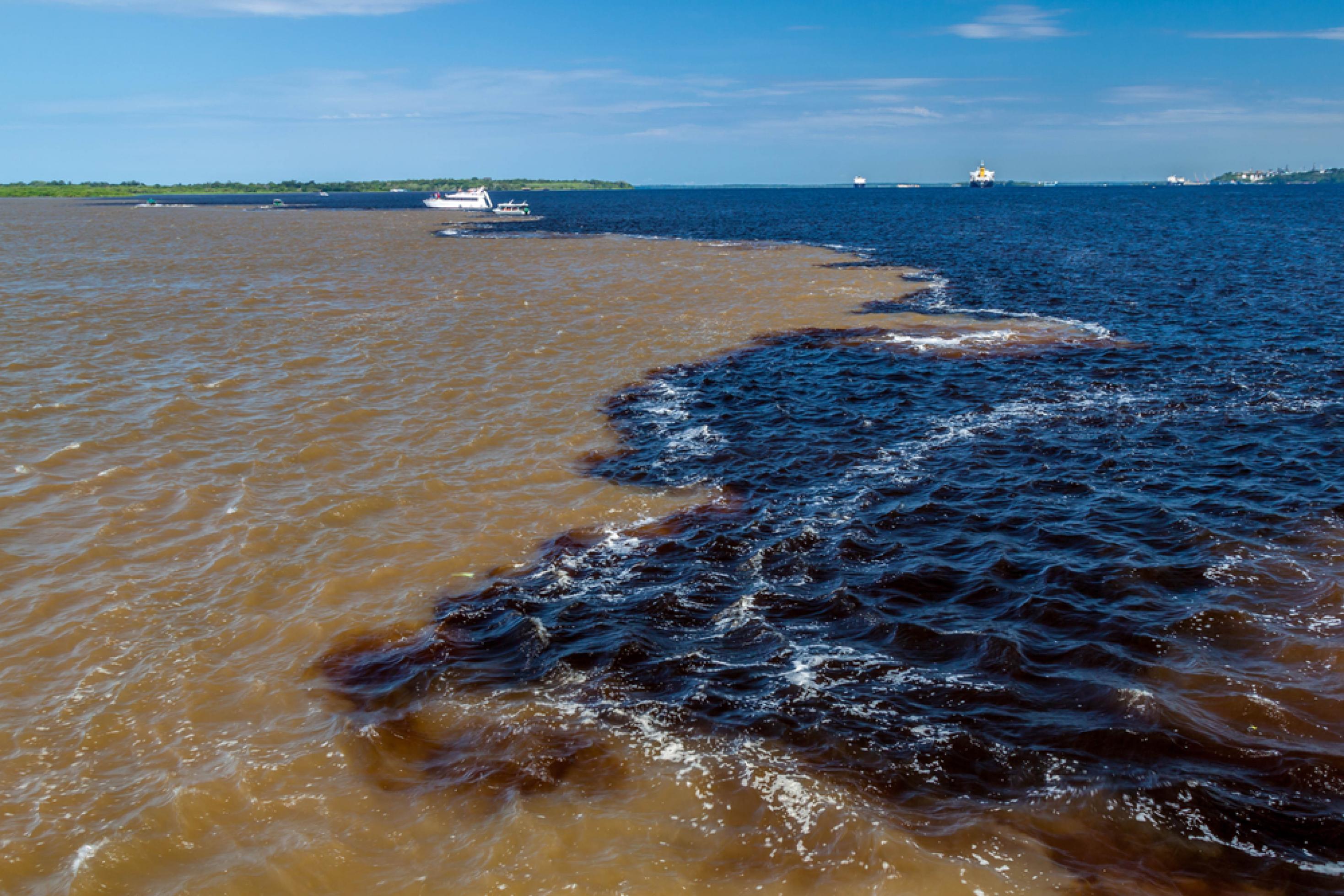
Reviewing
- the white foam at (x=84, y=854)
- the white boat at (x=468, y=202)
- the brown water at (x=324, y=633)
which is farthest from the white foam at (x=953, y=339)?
the white boat at (x=468, y=202)

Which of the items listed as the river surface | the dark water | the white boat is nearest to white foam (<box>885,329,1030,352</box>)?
the river surface

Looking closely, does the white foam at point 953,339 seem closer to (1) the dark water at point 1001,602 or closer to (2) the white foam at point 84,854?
(1) the dark water at point 1001,602

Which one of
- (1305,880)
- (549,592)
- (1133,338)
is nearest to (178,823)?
(549,592)

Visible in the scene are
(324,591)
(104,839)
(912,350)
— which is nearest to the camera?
(104,839)

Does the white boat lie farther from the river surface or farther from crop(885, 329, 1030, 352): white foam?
crop(885, 329, 1030, 352): white foam

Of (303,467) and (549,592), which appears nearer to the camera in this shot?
(549,592)

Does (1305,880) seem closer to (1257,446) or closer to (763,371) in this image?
(1257,446)

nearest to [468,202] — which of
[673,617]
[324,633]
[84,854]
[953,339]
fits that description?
[953,339]
